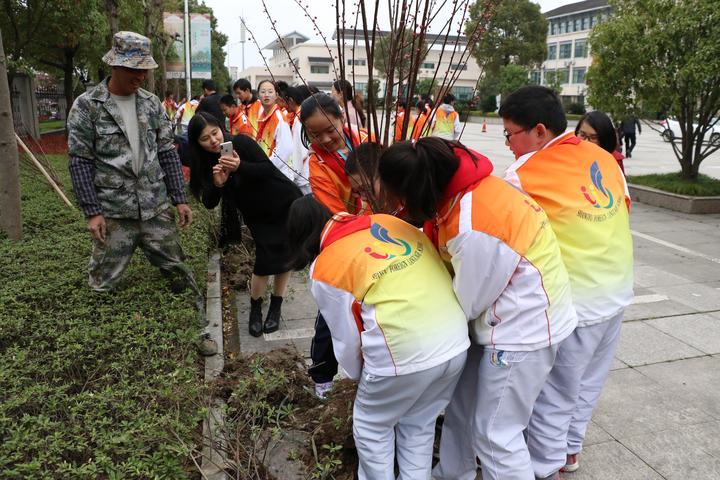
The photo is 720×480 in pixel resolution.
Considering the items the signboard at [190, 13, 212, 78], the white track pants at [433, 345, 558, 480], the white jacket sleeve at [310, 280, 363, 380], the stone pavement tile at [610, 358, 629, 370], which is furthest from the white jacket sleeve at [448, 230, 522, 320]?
the signboard at [190, 13, 212, 78]

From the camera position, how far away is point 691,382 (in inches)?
132

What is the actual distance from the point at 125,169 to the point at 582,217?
2.59 m

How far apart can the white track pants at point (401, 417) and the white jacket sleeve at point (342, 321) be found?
3.0 inches

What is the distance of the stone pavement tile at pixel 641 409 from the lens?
2.90m

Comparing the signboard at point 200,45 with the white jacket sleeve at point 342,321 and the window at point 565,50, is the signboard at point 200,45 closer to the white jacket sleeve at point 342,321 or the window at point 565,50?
the white jacket sleeve at point 342,321

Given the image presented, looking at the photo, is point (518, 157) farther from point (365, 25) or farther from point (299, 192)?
point (299, 192)

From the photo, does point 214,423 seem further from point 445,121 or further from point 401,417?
point 445,121

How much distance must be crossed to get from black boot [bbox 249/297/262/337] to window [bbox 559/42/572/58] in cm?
5784

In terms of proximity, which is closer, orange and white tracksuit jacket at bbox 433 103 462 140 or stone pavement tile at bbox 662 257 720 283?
stone pavement tile at bbox 662 257 720 283

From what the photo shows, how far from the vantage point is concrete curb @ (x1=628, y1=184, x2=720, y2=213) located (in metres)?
8.09

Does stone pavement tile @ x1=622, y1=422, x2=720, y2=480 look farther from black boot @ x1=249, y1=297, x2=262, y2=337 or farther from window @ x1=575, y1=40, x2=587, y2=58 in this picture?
window @ x1=575, y1=40, x2=587, y2=58

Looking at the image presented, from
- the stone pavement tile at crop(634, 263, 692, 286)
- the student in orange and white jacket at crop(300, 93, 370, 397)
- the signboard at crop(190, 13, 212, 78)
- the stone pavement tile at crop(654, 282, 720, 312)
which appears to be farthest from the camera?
the signboard at crop(190, 13, 212, 78)

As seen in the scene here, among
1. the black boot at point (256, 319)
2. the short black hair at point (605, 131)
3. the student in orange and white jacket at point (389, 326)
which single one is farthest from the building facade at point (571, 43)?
the student in orange and white jacket at point (389, 326)

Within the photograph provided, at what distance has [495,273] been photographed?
1903 mm
